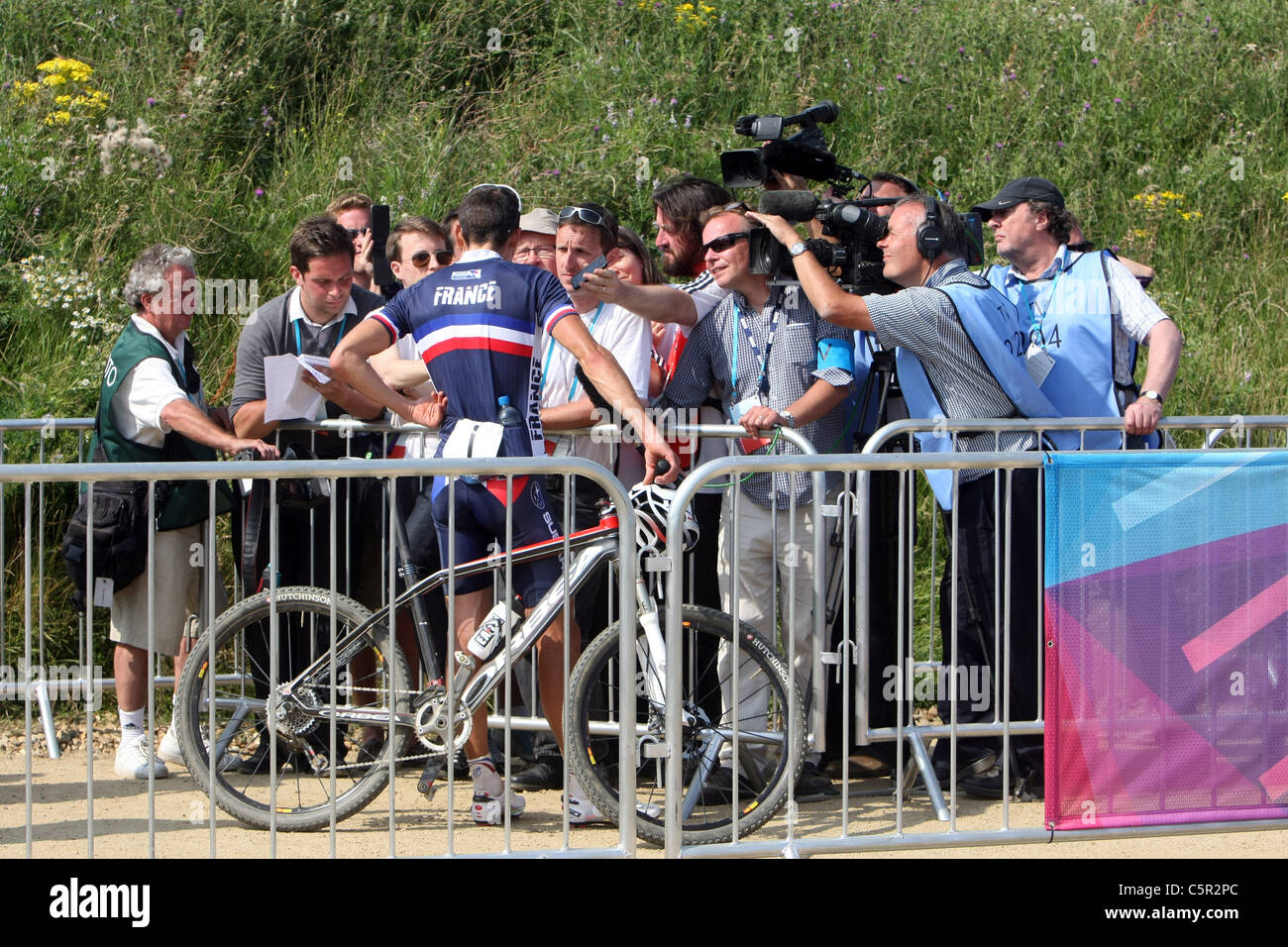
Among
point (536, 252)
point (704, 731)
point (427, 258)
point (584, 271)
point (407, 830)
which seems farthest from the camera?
point (427, 258)

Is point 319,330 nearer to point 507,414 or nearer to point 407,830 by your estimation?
point 507,414

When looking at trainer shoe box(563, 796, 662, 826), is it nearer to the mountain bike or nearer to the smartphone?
the mountain bike

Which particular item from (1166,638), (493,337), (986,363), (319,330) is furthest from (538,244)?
(1166,638)

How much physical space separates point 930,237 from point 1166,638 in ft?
5.56

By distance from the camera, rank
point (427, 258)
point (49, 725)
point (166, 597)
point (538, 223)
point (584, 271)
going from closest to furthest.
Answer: point (584, 271)
point (166, 597)
point (49, 725)
point (538, 223)
point (427, 258)

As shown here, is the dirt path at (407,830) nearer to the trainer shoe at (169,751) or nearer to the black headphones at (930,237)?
the trainer shoe at (169,751)

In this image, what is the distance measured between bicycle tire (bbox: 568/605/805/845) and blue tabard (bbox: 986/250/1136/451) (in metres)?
1.82

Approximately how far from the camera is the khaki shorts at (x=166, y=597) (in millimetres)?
5820

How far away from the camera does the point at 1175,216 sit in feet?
34.2

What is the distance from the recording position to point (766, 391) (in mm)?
5648

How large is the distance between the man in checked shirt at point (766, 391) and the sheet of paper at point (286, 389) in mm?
1406

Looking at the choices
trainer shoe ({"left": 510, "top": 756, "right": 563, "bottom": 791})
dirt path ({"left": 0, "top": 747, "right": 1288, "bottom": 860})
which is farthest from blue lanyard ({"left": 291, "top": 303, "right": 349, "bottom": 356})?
trainer shoe ({"left": 510, "top": 756, "right": 563, "bottom": 791})

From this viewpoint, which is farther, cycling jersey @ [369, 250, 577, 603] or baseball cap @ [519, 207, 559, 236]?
baseball cap @ [519, 207, 559, 236]

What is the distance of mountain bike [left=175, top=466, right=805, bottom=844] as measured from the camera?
468 centimetres
